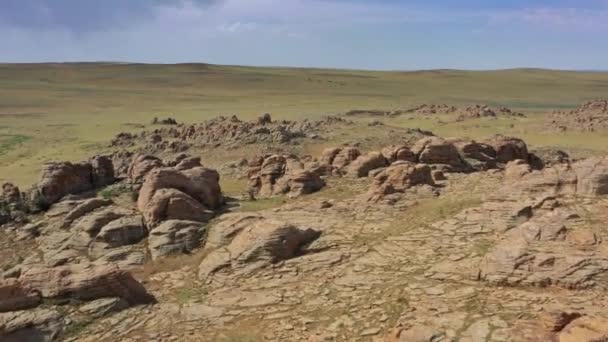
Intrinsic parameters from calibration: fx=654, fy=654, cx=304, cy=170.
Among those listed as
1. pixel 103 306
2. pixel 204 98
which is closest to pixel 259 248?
pixel 103 306

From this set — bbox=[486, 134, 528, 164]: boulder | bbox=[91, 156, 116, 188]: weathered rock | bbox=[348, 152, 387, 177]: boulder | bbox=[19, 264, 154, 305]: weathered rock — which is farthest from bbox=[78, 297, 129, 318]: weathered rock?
bbox=[486, 134, 528, 164]: boulder

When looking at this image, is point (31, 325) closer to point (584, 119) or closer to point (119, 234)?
point (119, 234)

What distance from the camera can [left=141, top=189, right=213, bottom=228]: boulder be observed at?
20.1m

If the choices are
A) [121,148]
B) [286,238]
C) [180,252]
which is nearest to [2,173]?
[121,148]

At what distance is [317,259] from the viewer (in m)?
16.6

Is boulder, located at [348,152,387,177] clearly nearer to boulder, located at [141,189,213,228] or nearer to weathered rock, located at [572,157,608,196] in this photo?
boulder, located at [141,189,213,228]

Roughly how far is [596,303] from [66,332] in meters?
11.0

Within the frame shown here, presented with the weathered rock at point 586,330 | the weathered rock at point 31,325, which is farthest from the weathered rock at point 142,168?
the weathered rock at point 586,330

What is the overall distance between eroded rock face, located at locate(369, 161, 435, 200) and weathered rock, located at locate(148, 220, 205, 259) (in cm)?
564

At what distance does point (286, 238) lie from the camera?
17062mm

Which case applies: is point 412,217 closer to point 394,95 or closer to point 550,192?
point 550,192

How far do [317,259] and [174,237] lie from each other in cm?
476

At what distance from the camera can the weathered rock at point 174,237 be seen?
18703 millimetres

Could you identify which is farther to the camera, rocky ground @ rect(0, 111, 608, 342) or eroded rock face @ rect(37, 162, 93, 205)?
eroded rock face @ rect(37, 162, 93, 205)
